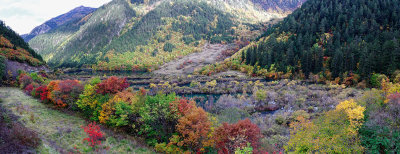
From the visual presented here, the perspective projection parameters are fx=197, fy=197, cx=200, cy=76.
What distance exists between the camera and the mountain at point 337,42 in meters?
70.3

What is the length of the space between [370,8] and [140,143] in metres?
146

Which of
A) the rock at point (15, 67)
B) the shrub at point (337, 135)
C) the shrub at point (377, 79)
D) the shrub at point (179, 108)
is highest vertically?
the rock at point (15, 67)

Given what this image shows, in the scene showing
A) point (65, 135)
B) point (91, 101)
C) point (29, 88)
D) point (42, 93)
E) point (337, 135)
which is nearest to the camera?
point (337, 135)

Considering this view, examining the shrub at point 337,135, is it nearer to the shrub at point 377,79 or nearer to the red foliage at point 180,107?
the red foliage at point 180,107

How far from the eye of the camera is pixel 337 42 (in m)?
96.8

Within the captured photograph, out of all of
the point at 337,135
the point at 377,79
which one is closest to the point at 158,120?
the point at 337,135

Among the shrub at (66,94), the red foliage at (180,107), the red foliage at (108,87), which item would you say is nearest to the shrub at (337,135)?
the red foliage at (180,107)

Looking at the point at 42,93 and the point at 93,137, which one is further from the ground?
the point at 42,93

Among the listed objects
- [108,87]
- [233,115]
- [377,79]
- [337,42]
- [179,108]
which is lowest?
[233,115]

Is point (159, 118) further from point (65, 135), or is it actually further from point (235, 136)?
point (65, 135)

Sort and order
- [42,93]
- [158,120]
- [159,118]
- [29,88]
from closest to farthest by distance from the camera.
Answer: [158,120], [159,118], [42,93], [29,88]

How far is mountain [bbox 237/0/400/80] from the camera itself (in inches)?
2768

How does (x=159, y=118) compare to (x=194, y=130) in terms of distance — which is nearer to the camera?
(x=194, y=130)

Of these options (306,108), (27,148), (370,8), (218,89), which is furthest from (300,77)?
(27,148)
